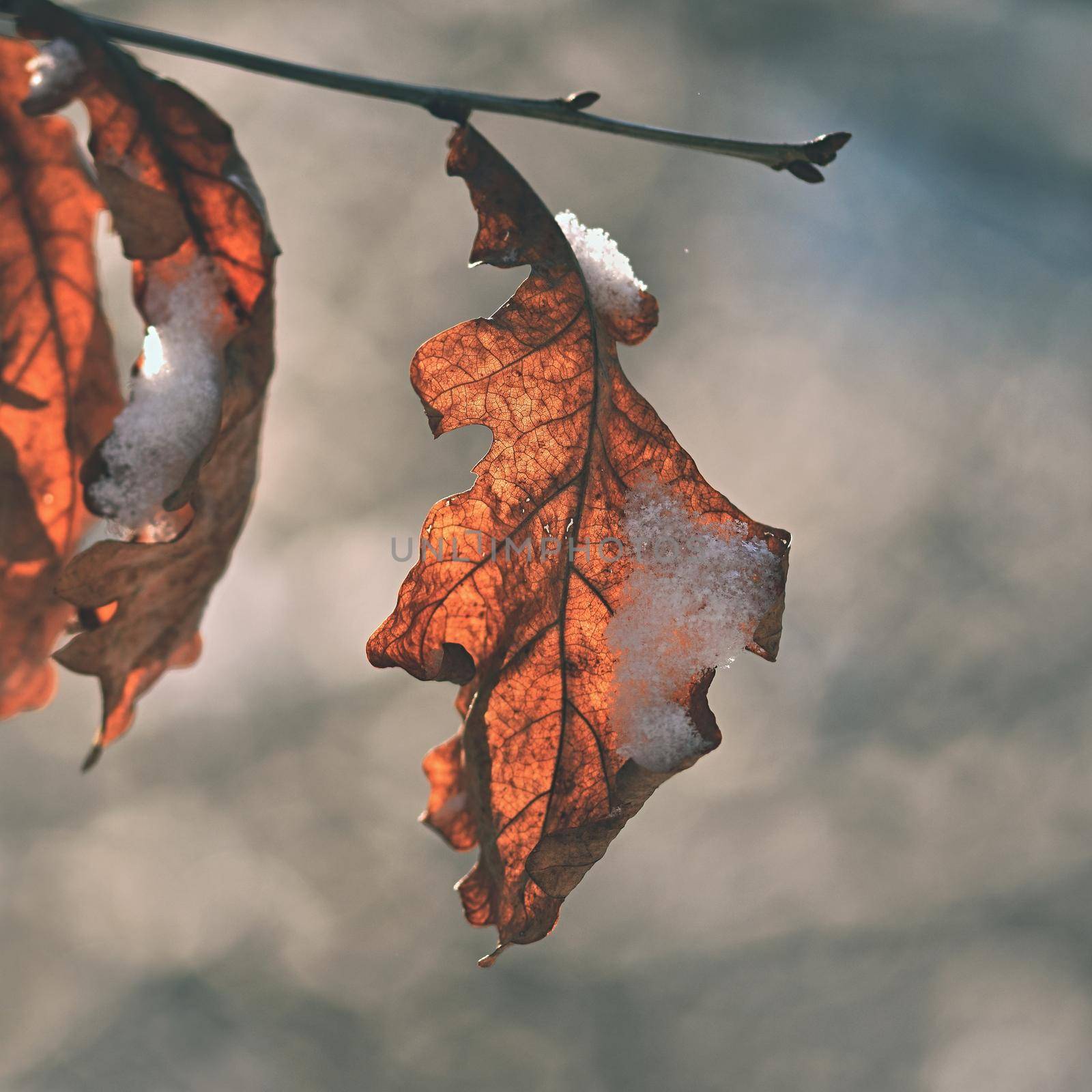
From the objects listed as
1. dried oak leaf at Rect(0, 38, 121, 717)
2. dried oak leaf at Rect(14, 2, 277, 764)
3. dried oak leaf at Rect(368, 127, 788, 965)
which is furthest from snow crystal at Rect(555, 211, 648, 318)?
dried oak leaf at Rect(0, 38, 121, 717)

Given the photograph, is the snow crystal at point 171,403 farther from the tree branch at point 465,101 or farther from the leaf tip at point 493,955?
the leaf tip at point 493,955

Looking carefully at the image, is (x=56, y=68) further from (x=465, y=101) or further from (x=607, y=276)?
(x=607, y=276)

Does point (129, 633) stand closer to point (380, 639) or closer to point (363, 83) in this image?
point (380, 639)

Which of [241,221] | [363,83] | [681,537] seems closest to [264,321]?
[241,221]

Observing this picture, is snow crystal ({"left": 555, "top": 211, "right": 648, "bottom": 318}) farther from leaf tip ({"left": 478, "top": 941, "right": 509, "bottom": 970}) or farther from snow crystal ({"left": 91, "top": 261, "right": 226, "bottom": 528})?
leaf tip ({"left": 478, "top": 941, "right": 509, "bottom": 970})

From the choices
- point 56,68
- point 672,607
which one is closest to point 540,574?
point 672,607

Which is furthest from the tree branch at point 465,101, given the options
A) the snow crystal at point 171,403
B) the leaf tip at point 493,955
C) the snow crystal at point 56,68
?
the leaf tip at point 493,955
